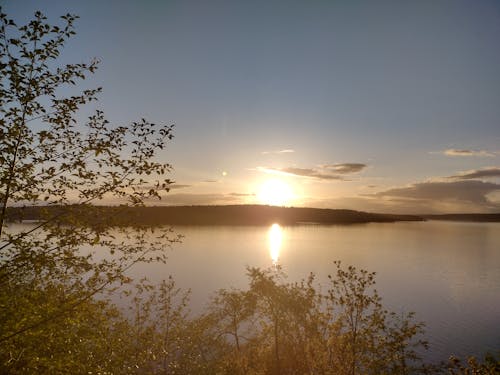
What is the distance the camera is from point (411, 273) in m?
92.7

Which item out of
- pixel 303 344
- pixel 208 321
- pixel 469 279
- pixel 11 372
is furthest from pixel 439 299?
pixel 11 372

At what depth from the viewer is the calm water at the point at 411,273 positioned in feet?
168

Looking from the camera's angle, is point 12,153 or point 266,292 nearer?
point 12,153

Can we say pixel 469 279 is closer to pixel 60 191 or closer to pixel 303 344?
pixel 303 344

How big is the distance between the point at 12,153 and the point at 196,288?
66.4 metres

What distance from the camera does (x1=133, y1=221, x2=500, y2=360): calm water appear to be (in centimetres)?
5119

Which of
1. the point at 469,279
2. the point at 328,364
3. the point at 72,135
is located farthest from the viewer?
the point at 469,279

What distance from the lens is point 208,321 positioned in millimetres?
33562

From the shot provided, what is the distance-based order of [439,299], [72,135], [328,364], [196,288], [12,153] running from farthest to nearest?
[196,288] < [439,299] < [328,364] < [72,135] < [12,153]

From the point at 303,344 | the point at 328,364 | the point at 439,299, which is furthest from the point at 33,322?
the point at 439,299

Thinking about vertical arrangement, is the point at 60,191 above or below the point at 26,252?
above

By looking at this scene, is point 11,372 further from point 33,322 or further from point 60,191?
point 60,191

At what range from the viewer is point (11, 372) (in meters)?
12.6

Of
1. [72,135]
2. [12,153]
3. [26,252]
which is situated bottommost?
[26,252]
